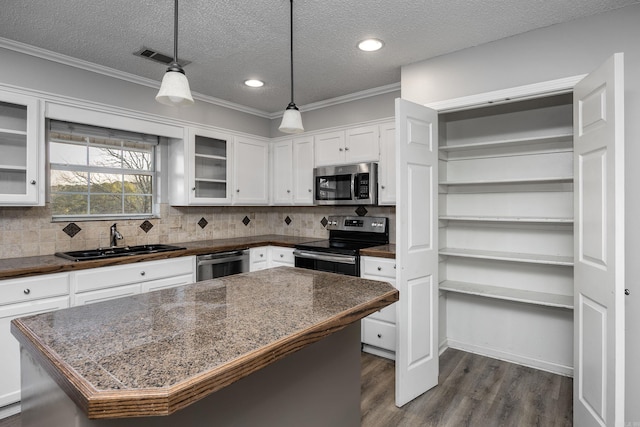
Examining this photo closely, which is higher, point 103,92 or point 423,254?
point 103,92

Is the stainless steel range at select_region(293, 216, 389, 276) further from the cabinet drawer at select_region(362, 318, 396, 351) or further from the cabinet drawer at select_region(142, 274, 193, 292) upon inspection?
the cabinet drawer at select_region(142, 274, 193, 292)

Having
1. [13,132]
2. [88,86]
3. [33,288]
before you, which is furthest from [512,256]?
[13,132]

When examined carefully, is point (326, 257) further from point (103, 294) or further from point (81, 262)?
A: point (81, 262)

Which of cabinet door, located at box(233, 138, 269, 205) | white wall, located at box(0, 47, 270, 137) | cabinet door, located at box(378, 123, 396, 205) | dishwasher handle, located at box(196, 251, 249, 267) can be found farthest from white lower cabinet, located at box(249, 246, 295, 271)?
white wall, located at box(0, 47, 270, 137)

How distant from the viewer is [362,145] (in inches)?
140

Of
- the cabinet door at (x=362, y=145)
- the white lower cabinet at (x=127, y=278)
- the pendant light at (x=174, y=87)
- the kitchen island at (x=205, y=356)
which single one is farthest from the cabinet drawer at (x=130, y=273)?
the cabinet door at (x=362, y=145)

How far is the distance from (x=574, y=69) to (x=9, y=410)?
4176 mm

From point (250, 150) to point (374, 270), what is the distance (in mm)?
2095

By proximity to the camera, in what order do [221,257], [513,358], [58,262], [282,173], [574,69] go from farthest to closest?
[282,173] → [221,257] → [513,358] → [58,262] → [574,69]

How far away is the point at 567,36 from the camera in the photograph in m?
2.21

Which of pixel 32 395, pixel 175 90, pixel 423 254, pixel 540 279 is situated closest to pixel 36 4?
pixel 175 90

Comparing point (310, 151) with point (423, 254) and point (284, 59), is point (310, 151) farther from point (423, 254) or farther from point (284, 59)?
point (423, 254)

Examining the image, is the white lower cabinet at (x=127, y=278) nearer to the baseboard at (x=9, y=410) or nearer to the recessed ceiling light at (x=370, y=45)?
the baseboard at (x=9, y=410)

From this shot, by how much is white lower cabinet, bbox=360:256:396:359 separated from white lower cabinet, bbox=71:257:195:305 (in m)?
1.61
